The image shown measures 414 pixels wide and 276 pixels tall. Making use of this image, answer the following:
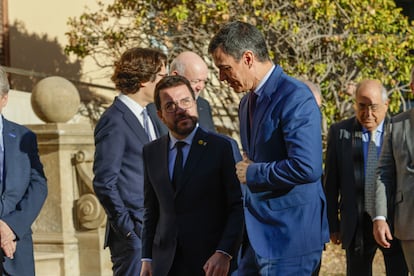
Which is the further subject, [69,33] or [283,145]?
[69,33]

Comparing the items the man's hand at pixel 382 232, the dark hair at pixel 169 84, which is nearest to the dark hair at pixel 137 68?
the dark hair at pixel 169 84

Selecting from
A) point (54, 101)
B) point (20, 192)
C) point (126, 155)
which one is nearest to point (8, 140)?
point (20, 192)

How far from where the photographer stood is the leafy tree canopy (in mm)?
13602

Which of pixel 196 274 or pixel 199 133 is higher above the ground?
pixel 199 133

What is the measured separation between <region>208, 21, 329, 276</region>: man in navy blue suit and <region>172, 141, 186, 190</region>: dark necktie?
448 millimetres

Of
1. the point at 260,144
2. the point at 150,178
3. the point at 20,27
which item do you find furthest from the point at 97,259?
the point at 20,27

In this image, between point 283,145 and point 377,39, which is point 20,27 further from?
point 283,145

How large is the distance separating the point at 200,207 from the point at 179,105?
0.57m

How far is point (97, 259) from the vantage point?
9.96 meters

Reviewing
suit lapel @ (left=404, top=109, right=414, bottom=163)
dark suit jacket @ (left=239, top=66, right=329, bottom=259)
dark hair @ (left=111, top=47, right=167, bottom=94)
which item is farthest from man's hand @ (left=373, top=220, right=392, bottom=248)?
dark hair @ (left=111, top=47, right=167, bottom=94)

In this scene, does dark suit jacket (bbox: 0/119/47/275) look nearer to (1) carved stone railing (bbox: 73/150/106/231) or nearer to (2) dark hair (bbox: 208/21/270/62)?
(2) dark hair (bbox: 208/21/270/62)

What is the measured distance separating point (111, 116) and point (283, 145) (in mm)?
1886

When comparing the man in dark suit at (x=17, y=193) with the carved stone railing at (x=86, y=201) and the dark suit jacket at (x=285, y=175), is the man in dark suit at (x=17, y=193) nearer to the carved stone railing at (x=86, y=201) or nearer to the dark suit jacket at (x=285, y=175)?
the dark suit jacket at (x=285, y=175)

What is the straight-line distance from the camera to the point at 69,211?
10188 millimetres
